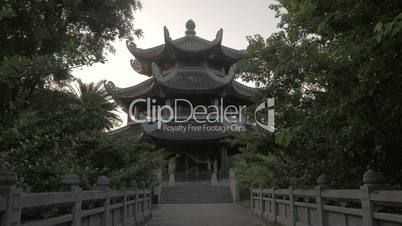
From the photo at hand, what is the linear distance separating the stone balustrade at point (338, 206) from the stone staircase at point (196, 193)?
13735mm

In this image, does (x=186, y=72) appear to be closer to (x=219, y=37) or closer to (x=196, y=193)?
(x=219, y=37)

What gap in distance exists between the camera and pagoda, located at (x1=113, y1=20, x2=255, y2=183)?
32531 mm

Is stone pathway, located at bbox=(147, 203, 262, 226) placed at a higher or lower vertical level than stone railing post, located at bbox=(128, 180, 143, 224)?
lower

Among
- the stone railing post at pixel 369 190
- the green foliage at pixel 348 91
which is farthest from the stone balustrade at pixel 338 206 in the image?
the green foliage at pixel 348 91

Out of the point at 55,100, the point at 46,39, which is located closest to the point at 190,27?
the point at 55,100

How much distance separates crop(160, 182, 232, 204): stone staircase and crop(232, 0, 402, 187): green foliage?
1957cm

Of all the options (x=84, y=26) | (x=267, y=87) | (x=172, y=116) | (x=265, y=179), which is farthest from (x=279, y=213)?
(x=172, y=116)

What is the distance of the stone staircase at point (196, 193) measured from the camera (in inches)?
1105

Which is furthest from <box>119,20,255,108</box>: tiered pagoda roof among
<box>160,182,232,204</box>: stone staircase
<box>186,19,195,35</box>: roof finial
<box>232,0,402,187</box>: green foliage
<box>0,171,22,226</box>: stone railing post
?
<box>0,171,22,226</box>: stone railing post

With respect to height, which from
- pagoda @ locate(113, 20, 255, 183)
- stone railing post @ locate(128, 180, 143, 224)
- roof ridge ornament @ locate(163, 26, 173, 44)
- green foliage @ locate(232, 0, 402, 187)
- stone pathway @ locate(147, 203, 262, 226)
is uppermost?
roof ridge ornament @ locate(163, 26, 173, 44)

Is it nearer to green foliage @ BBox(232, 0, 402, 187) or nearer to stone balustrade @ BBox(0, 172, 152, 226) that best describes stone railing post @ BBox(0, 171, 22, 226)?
stone balustrade @ BBox(0, 172, 152, 226)

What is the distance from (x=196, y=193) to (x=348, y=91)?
25.4 meters

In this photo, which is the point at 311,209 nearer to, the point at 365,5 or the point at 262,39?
the point at 262,39

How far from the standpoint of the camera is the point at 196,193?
2941 centimetres
